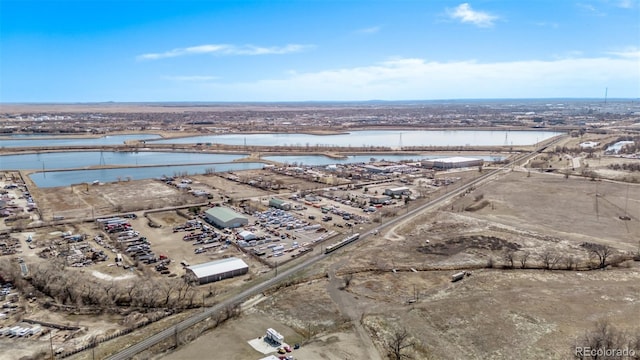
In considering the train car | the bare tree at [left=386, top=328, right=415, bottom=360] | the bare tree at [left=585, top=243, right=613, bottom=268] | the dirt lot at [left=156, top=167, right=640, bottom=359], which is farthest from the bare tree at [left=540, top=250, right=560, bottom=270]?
the bare tree at [left=386, top=328, right=415, bottom=360]

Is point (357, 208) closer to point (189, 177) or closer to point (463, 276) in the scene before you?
point (463, 276)

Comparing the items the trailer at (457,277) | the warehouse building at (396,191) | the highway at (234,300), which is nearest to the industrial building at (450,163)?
the warehouse building at (396,191)

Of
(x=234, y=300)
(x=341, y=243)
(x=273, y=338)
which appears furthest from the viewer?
(x=341, y=243)

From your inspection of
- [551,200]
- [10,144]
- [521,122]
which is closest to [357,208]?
[551,200]

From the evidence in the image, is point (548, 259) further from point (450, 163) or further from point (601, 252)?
point (450, 163)

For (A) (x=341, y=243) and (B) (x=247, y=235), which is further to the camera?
(B) (x=247, y=235)

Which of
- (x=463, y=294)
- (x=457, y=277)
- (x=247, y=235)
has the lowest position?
(x=463, y=294)

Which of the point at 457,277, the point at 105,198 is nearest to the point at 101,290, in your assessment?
the point at 457,277

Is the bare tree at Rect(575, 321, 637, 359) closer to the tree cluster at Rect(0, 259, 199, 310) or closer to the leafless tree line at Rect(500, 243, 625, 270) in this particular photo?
the leafless tree line at Rect(500, 243, 625, 270)
